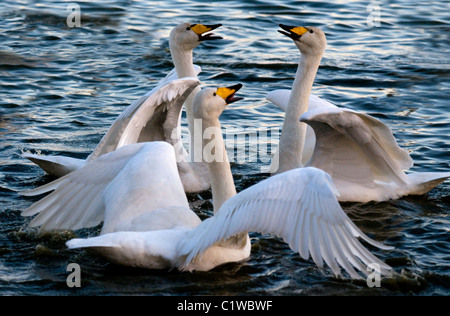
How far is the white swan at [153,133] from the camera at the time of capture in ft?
27.1

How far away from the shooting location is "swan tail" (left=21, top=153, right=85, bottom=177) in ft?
28.9

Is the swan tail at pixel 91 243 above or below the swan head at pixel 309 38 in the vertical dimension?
below

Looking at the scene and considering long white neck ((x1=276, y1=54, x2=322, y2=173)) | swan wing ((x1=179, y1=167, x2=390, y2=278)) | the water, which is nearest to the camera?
swan wing ((x1=179, y1=167, x2=390, y2=278))

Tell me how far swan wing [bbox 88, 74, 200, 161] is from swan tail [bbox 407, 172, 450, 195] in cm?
241

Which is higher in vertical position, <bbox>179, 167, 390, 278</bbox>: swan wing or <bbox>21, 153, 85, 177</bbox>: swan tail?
<bbox>179, 167, 390, 278</bbox>: swan wing

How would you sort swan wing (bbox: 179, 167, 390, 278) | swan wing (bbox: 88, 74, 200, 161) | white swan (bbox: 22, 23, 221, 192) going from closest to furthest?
1. swan wing (bbox: 179, 167, 390, 278)
2. swan wing (bbox: 88, 74, 200, 161)
3. white swan (bbox: 22, 23, 221, 192)

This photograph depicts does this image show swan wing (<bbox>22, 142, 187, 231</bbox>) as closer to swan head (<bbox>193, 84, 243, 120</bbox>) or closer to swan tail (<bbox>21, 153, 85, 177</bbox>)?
swan head (<bbox>193, 84, 243, 120</bbox>)

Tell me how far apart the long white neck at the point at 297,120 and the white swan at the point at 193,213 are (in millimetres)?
1799

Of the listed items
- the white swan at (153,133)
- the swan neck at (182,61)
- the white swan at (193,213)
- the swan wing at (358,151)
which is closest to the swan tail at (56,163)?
the white swan at (153,133)

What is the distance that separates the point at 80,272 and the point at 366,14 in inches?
453

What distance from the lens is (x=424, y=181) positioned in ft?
A: 28.1


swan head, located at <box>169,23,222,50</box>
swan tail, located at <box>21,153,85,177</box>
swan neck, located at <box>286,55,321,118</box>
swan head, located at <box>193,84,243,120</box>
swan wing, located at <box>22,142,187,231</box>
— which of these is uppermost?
swan head, located at <box>169,23,222,50</box>

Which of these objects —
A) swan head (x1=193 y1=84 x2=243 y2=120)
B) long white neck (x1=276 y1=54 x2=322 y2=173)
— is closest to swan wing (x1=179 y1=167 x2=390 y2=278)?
swan head (x1=193 y1=84 x2=243 y2=120)

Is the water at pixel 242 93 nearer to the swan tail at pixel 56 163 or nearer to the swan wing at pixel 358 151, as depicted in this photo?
the swan tail at pixel 56 163
